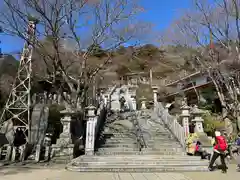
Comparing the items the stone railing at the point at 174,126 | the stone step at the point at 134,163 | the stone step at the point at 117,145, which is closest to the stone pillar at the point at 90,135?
the stone step at the point at 117,145

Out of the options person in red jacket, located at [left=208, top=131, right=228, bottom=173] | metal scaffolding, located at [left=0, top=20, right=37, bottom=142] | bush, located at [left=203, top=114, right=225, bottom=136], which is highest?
metal scaffolding, located at [left=0, top=20, right=37, bottom=142]

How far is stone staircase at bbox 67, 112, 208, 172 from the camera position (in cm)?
652

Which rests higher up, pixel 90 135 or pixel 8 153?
pixel 90 135

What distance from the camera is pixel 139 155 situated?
7.40m

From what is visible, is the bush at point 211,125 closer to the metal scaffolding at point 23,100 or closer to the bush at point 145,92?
the bush at point 145,92

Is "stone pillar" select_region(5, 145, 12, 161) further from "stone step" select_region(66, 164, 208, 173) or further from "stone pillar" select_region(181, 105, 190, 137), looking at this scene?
"stone pillar" select_region(181, 105, 190, 137)

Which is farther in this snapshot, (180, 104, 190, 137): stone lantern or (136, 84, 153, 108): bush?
(136, 84, 153, 108): bush

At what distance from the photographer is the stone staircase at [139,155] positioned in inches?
257

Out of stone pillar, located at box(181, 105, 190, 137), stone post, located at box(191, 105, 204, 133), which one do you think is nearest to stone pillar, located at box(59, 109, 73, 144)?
stone pillar, located at box(181, 105, 190, 137)

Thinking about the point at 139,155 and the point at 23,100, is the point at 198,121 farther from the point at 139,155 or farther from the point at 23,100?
the point at 23,100

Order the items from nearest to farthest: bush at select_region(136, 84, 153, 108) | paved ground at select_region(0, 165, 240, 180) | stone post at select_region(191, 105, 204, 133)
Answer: paved ground at select_region(0, 165, 240, 180)
stone post at select_region(191, 105, 204, 133)
bush at select_region(136, 84, 153, 108)

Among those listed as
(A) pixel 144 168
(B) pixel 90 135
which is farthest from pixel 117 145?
(A) pixel 144 168

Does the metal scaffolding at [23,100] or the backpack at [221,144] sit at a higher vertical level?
the metal scaffolding at [23,100]

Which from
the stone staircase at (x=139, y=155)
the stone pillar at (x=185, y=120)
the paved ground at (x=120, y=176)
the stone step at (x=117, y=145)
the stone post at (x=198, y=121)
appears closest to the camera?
the paved ground at (x=120, y=176)
